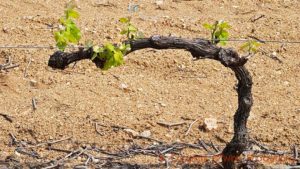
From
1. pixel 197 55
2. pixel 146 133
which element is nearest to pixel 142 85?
pixel 146 133

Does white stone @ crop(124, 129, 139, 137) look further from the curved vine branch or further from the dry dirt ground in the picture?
the curved vine branch

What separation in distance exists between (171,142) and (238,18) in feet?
7.79

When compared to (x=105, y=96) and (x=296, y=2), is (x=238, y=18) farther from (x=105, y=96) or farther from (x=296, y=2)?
(x=105, y=96)

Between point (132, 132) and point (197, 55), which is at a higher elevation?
point (197, 55)

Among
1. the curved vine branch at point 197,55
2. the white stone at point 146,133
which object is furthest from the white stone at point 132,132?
the curved vine branch at point 197,55

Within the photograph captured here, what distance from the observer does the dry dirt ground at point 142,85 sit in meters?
4.28

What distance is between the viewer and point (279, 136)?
169 inches

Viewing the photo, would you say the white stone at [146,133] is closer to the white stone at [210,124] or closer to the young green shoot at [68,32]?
the white stone at [210,124]

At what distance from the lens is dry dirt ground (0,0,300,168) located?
14.0ft

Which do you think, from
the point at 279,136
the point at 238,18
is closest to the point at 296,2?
the point at 238,18

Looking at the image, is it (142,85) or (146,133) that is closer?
(146,133)

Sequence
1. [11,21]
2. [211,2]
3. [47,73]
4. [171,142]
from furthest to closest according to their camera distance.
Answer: [211,2]
[11,21]
[47,73]
[171,142]

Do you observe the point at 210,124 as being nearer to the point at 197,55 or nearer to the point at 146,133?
the point at 146,133

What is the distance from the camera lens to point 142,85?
4906 mm
